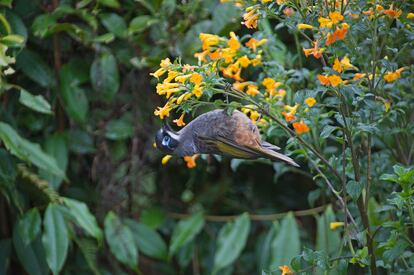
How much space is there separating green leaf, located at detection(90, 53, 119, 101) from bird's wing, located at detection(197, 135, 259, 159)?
4.62 ft

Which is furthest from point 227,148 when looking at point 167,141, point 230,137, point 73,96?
point 73,96

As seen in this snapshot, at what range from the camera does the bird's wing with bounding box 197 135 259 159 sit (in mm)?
1823

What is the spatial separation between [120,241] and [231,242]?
1.59 ft

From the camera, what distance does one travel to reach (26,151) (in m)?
2.90

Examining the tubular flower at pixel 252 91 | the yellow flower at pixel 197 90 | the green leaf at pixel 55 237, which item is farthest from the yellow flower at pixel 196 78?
the green leaf at pixel 55 237

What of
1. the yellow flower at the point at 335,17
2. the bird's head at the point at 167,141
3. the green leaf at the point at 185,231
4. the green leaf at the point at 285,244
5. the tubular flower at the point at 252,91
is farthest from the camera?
the green leaf at the point at 185,231

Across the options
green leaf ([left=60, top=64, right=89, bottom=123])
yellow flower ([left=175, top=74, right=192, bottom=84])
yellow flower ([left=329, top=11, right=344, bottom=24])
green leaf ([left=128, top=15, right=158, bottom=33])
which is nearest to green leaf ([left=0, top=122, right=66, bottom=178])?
green leaf ([left=60, top=64, right=89, bottom=123])

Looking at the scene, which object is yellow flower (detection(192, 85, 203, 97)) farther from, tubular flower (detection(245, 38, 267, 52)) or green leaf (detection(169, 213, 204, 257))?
green leaf (detection(169, 213, 204, 257))

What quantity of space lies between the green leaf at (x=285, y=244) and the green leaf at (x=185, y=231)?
15.8 inches

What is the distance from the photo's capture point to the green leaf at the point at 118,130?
3301 millimetres

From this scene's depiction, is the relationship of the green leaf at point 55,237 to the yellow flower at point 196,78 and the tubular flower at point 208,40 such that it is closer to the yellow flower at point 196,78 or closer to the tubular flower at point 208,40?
the tubular flower at point 208,40

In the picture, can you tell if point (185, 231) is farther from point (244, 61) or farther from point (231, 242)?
point (244, 61)

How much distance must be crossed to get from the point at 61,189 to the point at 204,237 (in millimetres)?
763

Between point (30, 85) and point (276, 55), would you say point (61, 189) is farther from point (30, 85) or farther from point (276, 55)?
point (276, 55)
